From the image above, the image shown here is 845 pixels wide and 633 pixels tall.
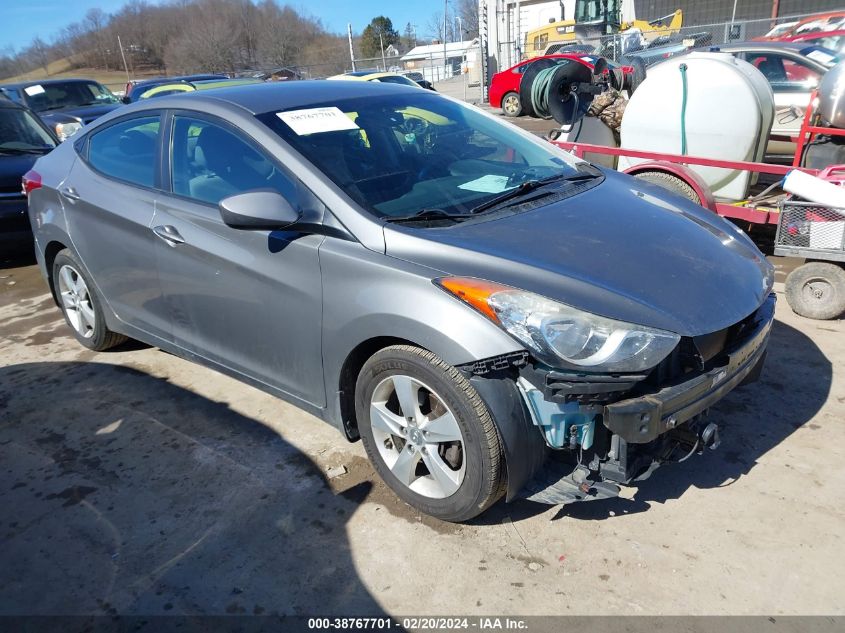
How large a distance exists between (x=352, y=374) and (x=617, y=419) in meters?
1.16

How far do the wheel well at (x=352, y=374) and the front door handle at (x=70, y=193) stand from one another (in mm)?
2354

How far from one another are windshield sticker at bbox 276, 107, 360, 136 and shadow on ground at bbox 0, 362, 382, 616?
5.18 ft

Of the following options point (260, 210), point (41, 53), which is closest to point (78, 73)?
point (41, 53)

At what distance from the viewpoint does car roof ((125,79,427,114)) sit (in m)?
3.26

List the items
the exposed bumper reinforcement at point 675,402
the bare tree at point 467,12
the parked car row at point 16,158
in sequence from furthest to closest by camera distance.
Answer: the bare tree at point 467,12, the parked car row at point 16,158, the exposed bumper reinforcement at point 675,402

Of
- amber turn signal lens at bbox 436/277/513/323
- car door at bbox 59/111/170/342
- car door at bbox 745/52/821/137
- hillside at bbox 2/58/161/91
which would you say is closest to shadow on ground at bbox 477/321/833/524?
amber turn signal lens at bbox 436/277/513/323

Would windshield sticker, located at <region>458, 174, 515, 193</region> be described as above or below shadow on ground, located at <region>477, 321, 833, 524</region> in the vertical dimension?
above

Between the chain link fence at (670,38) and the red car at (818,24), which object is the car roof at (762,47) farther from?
the red car at (818,24)

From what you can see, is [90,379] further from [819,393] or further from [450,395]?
[819,393]

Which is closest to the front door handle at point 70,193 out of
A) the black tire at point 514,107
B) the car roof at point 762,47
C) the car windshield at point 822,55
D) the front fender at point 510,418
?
the front fender at point 510,418

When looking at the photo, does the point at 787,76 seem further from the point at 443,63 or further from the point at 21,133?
the point at 443,63

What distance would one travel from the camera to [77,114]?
1228 centimetres

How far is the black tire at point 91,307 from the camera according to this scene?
14.0 feet

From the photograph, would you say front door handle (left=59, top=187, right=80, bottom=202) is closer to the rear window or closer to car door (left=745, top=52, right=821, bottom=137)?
the rear window
